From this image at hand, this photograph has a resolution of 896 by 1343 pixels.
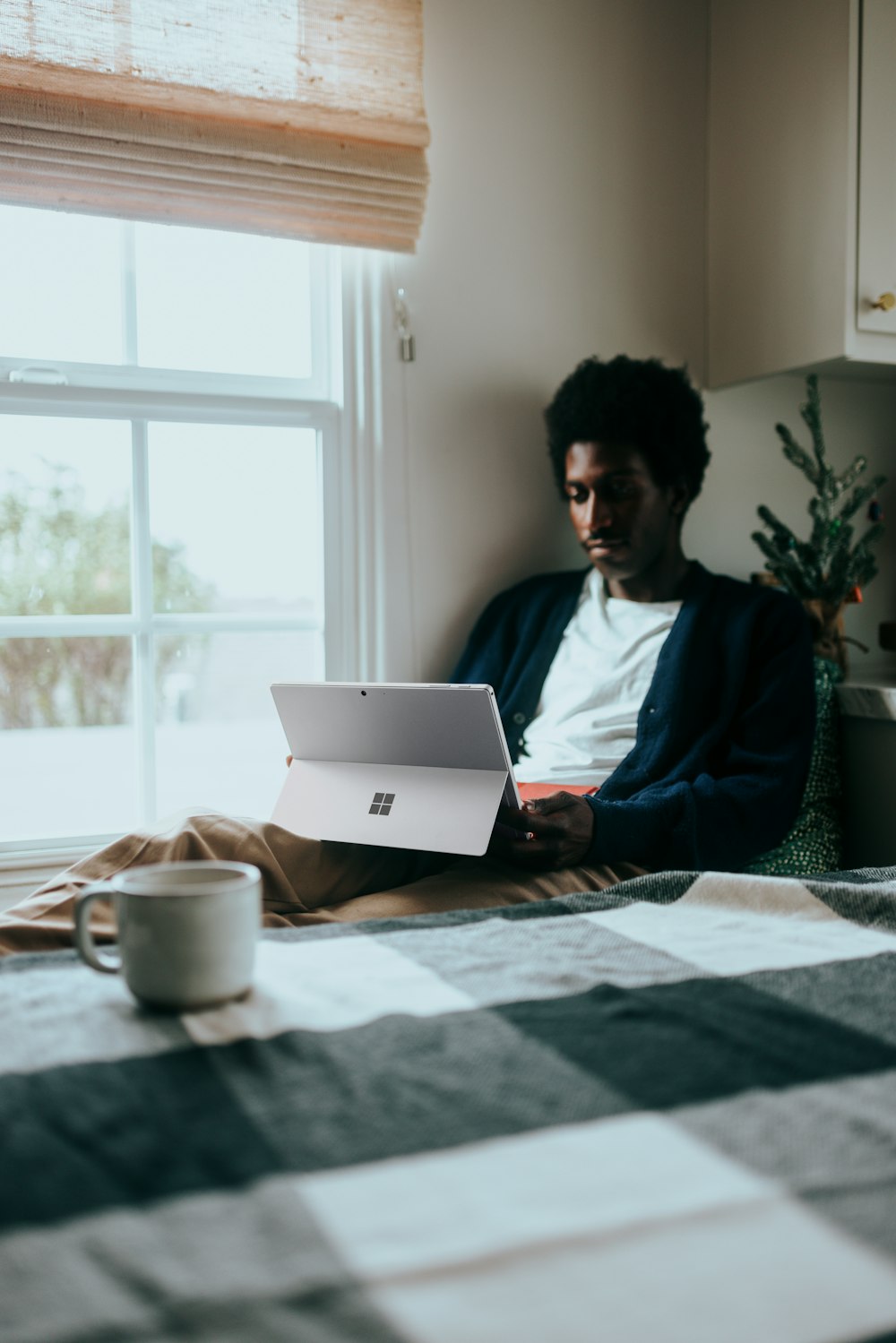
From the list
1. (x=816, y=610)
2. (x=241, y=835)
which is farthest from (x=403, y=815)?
(x=816, y=610)

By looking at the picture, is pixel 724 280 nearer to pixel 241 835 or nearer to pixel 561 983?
pixel 241 835

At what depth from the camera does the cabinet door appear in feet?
6.30

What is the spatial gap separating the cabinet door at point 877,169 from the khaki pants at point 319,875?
116cm

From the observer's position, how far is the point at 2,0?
5.50 feet

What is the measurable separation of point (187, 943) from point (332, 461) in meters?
1.52

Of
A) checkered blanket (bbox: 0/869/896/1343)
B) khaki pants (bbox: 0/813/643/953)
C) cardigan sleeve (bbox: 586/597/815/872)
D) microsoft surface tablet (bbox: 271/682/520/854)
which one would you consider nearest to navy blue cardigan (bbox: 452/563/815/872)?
cardigan sleeve (bbox: 586/597/815/872)

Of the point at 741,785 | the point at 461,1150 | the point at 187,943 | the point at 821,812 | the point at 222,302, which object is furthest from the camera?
the point at 222,302

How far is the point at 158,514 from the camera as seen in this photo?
1.96 meters

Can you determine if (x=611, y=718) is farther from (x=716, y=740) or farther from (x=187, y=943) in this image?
(x=187, y=943)

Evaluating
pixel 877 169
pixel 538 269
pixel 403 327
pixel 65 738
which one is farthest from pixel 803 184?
pixel 65 738

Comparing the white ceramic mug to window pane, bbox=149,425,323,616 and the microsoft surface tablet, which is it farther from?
window pane, bbox=149,425,323,616

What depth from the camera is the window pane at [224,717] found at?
200 cm

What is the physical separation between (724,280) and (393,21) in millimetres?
804

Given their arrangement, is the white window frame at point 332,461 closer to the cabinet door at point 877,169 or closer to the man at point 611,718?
the man at point 611,718
